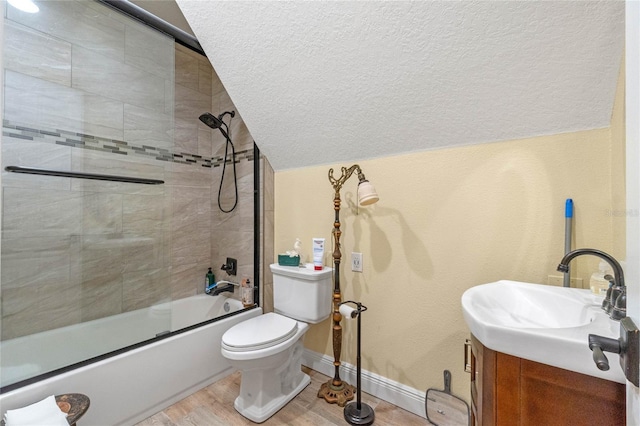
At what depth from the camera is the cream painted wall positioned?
110 cm

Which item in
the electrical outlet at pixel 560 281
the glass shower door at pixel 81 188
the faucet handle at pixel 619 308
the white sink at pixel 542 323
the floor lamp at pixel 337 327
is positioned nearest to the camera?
the white sink at pixel 542 323

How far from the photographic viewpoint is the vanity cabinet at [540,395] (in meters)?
0.63

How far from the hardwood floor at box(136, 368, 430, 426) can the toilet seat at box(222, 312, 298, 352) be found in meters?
0.41

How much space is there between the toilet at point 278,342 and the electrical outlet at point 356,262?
0.53ft

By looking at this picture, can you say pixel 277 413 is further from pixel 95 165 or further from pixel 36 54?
pixel 36 54

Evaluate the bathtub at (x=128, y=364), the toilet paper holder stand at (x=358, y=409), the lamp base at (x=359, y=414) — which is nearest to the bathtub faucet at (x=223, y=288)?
the bathtub at (x=128, y=364)

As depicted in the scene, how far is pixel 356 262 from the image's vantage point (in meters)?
1.71

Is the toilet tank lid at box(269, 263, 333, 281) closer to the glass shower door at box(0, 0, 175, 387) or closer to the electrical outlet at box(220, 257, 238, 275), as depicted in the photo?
the electrical outlet at box(220, 257, 238, 275)

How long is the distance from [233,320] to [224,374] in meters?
0.35

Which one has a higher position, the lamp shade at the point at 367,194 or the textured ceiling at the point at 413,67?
the textured ceiling at the point at 413,67

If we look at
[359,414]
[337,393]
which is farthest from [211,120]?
[359,414]

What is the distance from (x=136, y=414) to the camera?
55.7 inches

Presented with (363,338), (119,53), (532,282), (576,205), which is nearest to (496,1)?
(576,205)

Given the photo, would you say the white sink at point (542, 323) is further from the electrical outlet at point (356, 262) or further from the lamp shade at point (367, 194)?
the electrical outlet at point (356, 262)
